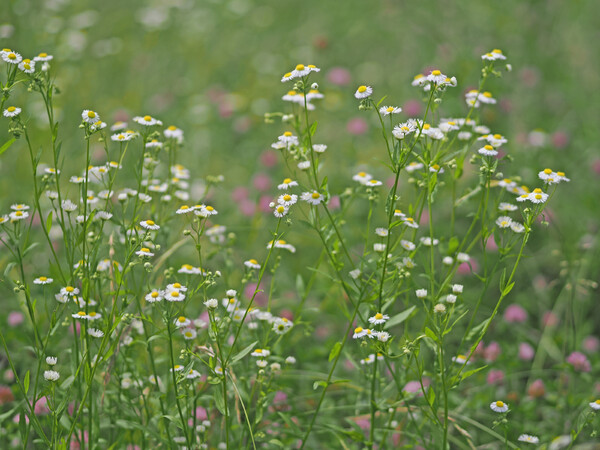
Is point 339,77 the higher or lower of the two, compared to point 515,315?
higher

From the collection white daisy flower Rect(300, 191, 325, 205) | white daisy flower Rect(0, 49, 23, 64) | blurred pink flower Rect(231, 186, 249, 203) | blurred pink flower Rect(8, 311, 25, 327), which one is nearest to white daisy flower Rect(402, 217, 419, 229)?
white daisy flower Rect(300, 191, 325, 205)

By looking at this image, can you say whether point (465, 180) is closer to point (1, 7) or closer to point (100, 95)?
point (100, 95)

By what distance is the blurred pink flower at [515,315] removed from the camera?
267cm

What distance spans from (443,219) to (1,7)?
9.41 ft

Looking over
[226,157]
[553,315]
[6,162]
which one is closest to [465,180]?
[553,315]

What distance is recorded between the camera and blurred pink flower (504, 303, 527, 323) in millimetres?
2666

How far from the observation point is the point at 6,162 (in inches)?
141

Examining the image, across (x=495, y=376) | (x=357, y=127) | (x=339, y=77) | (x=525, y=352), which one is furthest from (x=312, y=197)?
(x=339, y=77)

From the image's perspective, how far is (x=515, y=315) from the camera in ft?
8.75

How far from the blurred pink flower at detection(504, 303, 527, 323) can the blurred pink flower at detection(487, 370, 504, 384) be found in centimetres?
38

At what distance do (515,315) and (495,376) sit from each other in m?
0.43

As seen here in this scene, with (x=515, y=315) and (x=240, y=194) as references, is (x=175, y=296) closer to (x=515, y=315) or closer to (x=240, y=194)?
(x=515, y=315)

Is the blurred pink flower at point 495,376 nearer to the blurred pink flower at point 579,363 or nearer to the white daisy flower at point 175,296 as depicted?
the blurred pink flower at point 579,363

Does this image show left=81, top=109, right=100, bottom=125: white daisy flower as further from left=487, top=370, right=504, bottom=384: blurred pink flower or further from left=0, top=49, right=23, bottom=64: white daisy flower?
left=487, top=370, right=504, bottom=384: blurred pink flower
